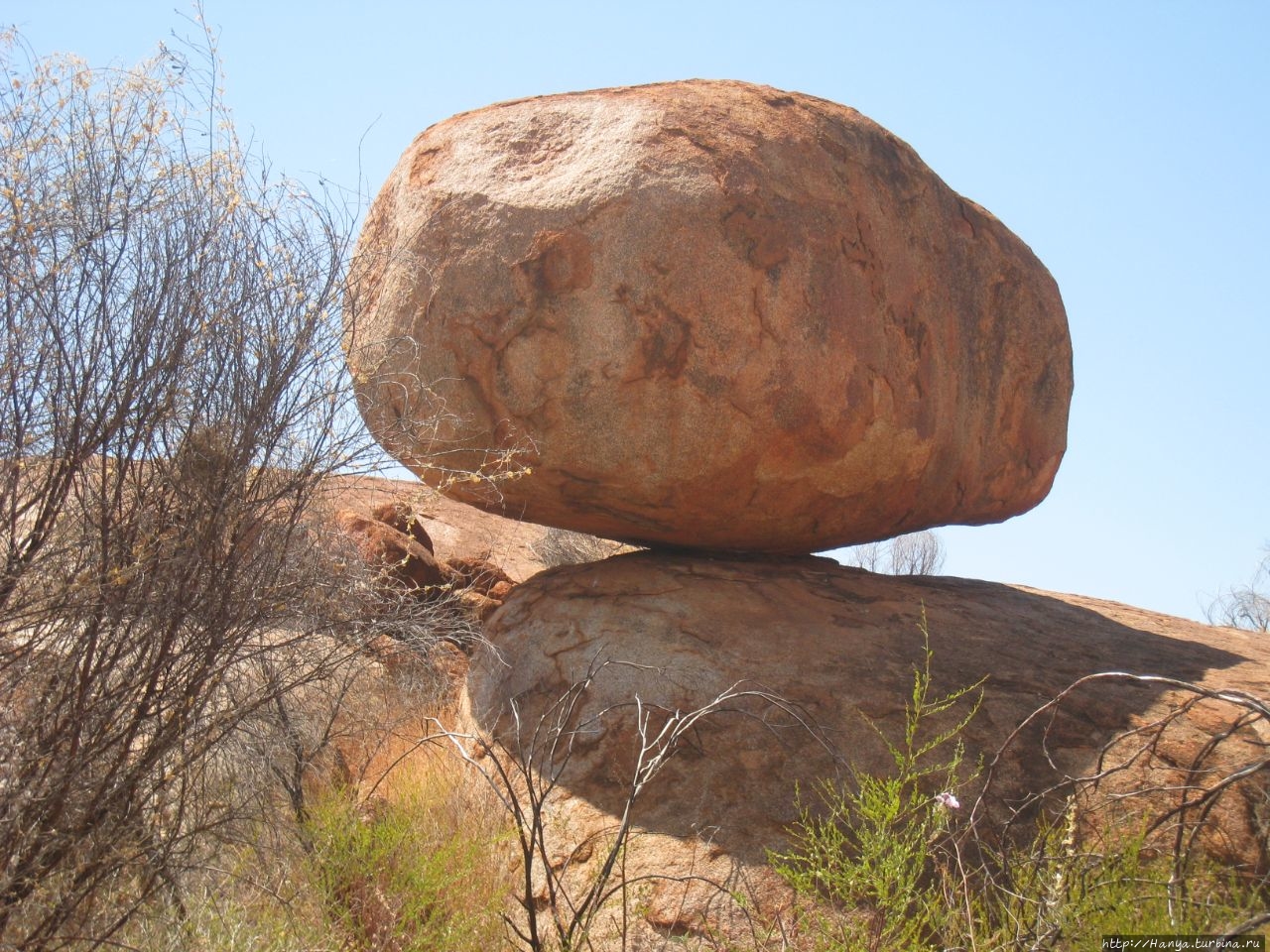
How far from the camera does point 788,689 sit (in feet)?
15.2

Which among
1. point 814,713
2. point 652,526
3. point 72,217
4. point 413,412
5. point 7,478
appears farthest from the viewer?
point 652,526

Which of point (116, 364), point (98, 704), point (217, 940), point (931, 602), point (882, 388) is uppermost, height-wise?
point (882, 388)

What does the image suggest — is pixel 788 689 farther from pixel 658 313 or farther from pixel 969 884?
pixel 658 313

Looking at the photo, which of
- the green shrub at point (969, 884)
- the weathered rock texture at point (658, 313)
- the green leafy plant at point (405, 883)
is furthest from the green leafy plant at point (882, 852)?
the weathered rock texture at point (658, 313)

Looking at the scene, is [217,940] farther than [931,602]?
No

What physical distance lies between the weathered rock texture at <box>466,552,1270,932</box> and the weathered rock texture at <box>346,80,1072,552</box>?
15.6 inches

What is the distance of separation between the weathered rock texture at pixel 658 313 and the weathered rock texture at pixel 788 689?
1.30ft

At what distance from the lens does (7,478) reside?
3320 millimetres

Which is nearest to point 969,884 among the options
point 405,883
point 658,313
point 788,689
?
point 788,689

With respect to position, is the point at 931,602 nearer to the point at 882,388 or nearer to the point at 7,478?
the point at 882,388

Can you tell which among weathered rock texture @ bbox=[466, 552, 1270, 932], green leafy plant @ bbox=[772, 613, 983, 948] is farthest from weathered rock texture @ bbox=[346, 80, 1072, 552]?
green leafy plant @ bbox=[772, 613, 983, 948]

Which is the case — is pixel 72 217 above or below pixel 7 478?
above

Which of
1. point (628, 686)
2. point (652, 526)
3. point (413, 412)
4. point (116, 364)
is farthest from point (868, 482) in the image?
point (116, 364)

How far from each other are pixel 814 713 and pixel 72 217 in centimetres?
297
